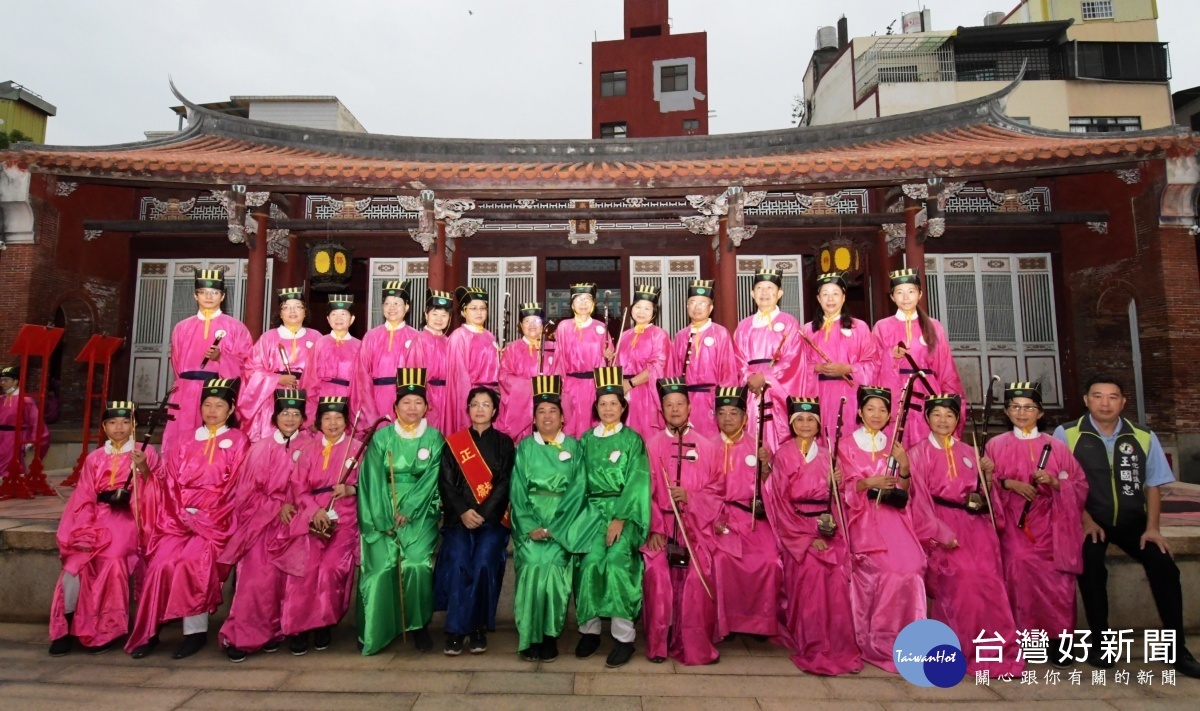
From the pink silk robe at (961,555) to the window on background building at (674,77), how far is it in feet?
76.8

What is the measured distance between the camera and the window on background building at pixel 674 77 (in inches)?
991

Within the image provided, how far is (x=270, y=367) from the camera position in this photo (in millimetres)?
5926

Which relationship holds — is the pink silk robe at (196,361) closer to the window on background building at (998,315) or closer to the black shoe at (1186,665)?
the black shoe at (1186,665)

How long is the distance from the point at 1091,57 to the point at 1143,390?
54.9ft

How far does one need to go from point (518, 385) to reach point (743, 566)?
2650mm

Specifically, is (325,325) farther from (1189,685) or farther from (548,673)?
(1189,685)

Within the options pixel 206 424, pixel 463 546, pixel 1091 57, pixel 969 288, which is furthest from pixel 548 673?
pixel 1091 57

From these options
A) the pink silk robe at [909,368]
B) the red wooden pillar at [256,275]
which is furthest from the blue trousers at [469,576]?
the red wooden pillar at [256,275]

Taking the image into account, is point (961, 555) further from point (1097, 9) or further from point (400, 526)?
point (1097, 9)

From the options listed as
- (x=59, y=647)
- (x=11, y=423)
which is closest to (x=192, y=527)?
(x=59, y=647)

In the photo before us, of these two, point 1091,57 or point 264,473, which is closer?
point 264,473

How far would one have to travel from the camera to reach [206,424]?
4.54 metres

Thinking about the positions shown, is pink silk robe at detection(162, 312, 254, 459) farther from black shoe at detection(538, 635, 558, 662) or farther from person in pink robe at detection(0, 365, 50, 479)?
black shoe at detection(538, 635, 558, 662)

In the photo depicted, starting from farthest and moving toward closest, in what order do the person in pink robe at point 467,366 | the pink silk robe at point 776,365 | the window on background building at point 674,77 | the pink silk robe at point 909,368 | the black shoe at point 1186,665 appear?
the window on background building at point 674,77 < the person in pink robe at point 467,366 < the pink silk robe at point 776,365 < the pink silk robe at point 909,368 < the black shoe at point 1186,665
